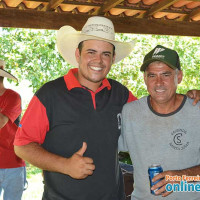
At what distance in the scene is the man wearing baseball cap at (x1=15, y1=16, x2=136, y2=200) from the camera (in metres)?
2.83

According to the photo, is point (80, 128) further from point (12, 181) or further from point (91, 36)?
point (12, 181)

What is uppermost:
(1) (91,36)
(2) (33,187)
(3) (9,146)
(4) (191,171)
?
(1) (91,36)

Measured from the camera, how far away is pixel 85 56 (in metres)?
3.05

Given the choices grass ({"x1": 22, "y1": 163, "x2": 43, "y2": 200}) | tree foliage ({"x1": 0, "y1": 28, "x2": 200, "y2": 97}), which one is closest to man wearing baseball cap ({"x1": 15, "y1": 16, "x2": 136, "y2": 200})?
grass ({"x1": 22, "y1": 163, "x2": 43, "y2": 200})

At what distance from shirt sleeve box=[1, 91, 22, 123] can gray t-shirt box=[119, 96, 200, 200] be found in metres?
1.64

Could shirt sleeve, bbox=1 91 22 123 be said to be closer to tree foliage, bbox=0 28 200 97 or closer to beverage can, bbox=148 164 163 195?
beverage can, bbox=148 164 163 195

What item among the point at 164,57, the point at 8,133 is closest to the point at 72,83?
the point at 164,57

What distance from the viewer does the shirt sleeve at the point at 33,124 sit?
9.22ft

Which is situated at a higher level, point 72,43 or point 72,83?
point 72,43

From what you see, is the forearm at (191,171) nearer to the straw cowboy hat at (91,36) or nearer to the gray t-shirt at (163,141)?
the gray t-shirt at (163,141)

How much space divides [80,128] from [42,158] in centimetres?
37

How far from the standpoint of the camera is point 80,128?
2.88 metres

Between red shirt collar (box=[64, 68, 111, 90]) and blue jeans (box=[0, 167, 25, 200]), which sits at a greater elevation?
red shirt collar (box=[64, 68, 111, 90])

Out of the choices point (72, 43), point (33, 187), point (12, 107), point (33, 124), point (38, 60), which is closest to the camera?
point (33, 124)
